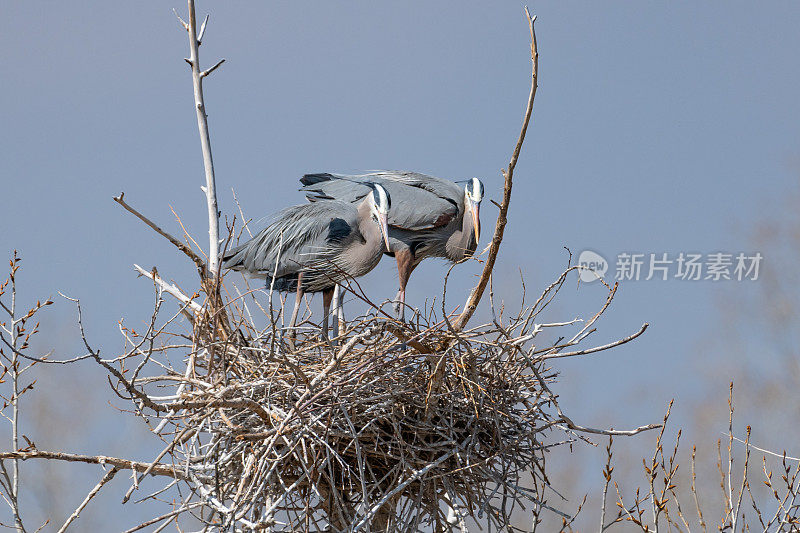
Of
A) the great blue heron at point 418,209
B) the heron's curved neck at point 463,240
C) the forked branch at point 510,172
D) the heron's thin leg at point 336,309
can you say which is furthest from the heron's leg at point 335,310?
the forked branch at point 510,172

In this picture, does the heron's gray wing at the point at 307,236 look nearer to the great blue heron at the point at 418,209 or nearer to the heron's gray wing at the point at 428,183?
the great blue heron at the point at 418,209

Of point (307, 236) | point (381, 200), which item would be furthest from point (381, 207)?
point (307, 236)

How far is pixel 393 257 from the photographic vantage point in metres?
5.80

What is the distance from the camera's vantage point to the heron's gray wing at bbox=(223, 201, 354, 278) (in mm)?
5227

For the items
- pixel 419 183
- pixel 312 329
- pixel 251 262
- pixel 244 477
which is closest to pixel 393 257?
pixel 419 183

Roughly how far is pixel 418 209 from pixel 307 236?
2.22ft

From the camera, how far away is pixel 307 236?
5.23 metres

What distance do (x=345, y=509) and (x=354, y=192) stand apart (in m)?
2.35

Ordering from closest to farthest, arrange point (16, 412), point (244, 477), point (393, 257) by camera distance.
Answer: point (244, 477) < point (16, 412) < point (393, 257)

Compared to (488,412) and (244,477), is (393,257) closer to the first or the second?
(488,412)

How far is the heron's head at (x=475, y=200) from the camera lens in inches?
210

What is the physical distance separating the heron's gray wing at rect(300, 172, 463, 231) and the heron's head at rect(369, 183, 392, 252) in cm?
15

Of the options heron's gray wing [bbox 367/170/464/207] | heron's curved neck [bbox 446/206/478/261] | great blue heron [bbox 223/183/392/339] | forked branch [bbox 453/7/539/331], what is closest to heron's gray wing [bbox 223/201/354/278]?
great blue heron [bbox 223/183/392/339]

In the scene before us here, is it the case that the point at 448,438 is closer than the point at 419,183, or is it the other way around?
the point at 448,438
